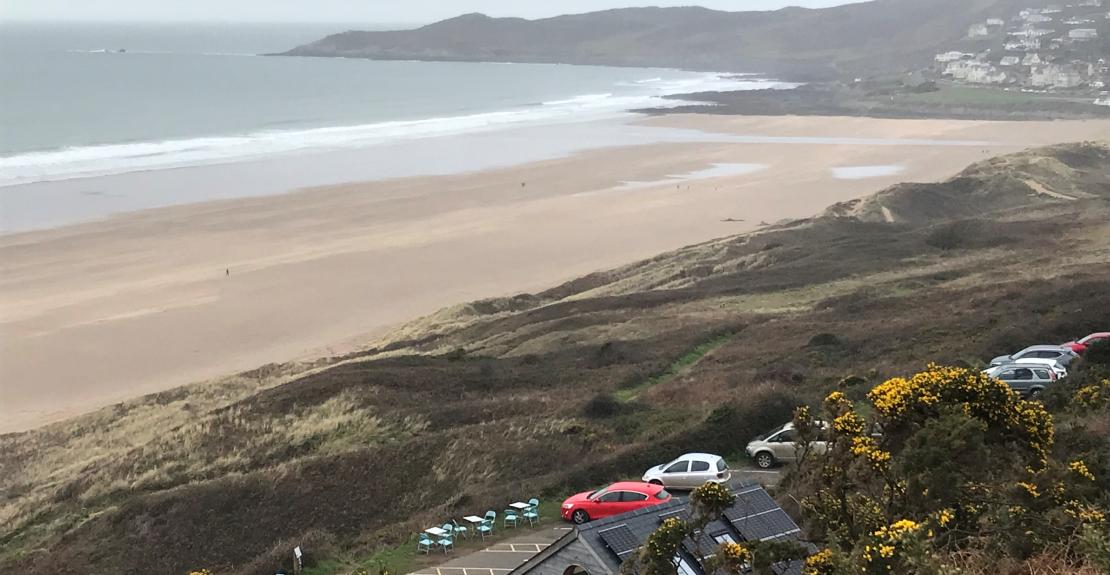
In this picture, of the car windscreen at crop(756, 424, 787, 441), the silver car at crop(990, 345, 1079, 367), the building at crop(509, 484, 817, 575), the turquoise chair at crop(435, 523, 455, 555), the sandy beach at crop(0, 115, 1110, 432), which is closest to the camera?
the building at crop(509, 484, 817, 575)

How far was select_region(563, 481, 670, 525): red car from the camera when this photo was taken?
12805 mm

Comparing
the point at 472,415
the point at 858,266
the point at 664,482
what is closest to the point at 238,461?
the point at 472,415

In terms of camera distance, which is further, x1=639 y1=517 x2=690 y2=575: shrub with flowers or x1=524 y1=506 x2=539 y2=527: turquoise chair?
x1=524 y1=506 x2=539 y2=527: turquoise chair

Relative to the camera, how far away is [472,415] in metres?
19.8

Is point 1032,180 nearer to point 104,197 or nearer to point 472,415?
point 472,415

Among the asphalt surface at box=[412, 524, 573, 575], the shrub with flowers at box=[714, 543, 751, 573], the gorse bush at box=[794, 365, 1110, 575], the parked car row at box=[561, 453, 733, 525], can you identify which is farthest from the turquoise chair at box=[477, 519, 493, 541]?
the shrub with flowers at box=[714, 543, 751, 573]

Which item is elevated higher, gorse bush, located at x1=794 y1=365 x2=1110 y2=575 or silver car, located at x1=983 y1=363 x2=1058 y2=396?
gorse bush, located at x1=794 y1=365 x2=1110 y2=575

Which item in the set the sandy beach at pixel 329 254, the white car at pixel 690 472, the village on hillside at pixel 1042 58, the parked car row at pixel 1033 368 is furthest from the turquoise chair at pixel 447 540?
the village on hillside at pixel 1042 58

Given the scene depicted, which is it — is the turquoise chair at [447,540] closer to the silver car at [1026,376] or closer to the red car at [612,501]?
the red car at [612,501]

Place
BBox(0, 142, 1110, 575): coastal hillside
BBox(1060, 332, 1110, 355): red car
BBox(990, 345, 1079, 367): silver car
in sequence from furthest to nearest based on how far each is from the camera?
BBox(1060, 332, 1110, 355): red car < BBox(990, 345, 1079, 367): silver car < BBox(0, 142, 1110, 575): coastal hillside

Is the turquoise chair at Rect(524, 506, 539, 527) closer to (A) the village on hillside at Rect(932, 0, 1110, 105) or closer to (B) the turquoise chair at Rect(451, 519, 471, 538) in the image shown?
(B) the turquoise chair at Rect(451, 519, 471, 538)

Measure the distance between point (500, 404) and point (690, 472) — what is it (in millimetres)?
7111

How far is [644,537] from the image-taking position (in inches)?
337

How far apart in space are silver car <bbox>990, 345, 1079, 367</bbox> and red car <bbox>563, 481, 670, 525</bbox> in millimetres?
8429
